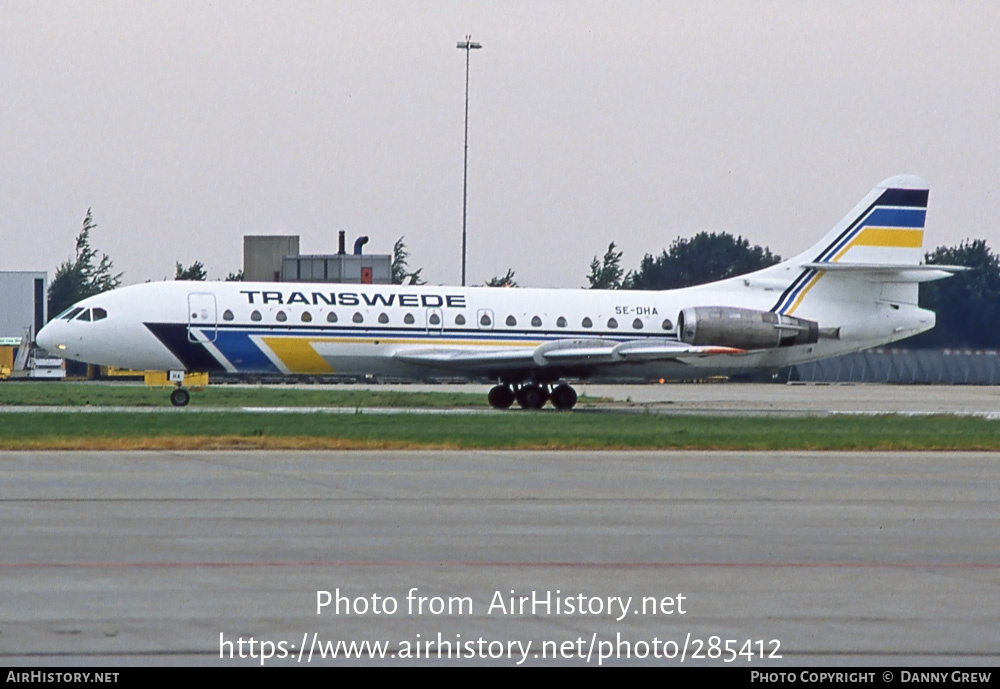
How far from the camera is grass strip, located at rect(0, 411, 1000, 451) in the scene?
23.7m

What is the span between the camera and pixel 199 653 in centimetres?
828

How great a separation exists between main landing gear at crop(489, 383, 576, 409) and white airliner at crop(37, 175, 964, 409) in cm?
5

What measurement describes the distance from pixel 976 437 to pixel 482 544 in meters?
17.0

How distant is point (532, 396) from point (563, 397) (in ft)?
2.89

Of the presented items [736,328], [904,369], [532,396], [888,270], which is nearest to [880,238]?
[888,270]

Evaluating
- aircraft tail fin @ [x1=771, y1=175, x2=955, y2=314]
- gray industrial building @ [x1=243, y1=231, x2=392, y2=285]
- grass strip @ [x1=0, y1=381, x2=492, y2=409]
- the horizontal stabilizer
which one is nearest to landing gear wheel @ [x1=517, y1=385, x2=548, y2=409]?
grass strip @ [x1=0, y1=381, x2=492, y2=409]

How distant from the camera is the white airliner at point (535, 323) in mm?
35562

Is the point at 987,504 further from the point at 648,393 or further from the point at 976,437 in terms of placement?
the point at 648,393

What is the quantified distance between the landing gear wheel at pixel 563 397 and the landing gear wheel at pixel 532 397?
0.92 ft

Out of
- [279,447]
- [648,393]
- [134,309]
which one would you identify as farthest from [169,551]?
[648,393]

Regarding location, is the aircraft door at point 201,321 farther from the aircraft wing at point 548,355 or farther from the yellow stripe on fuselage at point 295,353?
the aircraft wing at point 548,355

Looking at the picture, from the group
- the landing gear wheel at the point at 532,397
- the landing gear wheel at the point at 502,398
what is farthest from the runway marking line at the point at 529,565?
the landing gear wheel at the point at 502,398

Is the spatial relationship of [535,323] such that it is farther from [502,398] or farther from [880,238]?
[880,238]

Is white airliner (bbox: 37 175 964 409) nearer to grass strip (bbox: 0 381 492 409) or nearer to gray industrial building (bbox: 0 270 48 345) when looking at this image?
grass strip (bbox: 0 381 492 409)
